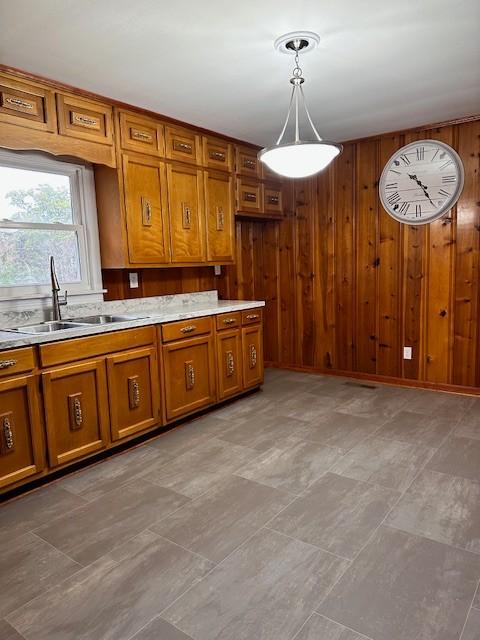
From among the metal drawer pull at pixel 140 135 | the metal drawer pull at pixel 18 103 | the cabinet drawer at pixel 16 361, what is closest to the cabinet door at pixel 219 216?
the metal drawer pull at pixel 140 135

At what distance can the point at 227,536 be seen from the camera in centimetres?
199

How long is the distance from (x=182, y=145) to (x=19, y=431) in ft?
8.05

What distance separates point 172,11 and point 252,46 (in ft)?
1.69

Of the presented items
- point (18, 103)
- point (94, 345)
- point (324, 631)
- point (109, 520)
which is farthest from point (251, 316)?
point (324, 631)

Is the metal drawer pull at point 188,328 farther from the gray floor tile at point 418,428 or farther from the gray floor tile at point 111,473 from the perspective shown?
the gray floor tile at point 418,428

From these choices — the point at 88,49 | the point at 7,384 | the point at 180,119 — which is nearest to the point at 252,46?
the point at 88,49

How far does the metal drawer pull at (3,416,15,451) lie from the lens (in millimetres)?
2264

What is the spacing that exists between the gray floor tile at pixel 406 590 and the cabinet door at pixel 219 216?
2676 millimetres

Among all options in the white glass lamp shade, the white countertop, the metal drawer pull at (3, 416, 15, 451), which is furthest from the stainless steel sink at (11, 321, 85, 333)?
the white glass lamp shade

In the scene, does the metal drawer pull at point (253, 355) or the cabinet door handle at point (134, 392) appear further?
the metal drawer pull at point (253, 355)

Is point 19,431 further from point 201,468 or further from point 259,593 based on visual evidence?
point 259,593

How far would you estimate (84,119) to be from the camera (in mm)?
2898

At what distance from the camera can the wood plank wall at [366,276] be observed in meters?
3.85

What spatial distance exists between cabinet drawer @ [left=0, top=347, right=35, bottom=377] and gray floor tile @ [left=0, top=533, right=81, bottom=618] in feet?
2.61
